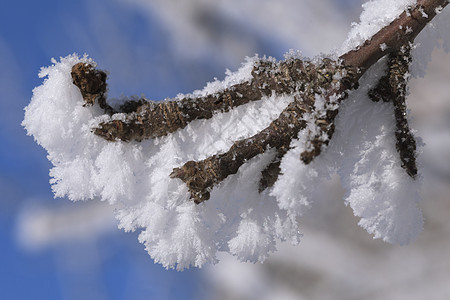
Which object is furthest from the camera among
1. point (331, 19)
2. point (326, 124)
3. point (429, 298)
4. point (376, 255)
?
point (331, 19)

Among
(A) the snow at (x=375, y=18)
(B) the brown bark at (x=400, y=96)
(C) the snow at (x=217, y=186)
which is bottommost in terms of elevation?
(C) the snow at (x=217, y=186)

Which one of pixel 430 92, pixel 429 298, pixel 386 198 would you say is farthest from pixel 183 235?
pixel 430 92

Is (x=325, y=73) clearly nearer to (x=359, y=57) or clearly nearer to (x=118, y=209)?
(x=359, y=57)

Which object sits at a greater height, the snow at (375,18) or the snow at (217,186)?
the snow at (375,18)

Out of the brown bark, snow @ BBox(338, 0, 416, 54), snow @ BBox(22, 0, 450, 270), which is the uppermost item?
snow @ BBox(338, 0, 416, 54)

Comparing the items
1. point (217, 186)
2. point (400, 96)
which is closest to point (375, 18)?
point (400, 96)

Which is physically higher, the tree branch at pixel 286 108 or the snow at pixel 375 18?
the snow at pixel 375 18

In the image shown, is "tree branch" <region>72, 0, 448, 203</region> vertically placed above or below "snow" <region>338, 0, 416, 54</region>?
below

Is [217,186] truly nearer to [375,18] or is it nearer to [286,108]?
[286,108]
